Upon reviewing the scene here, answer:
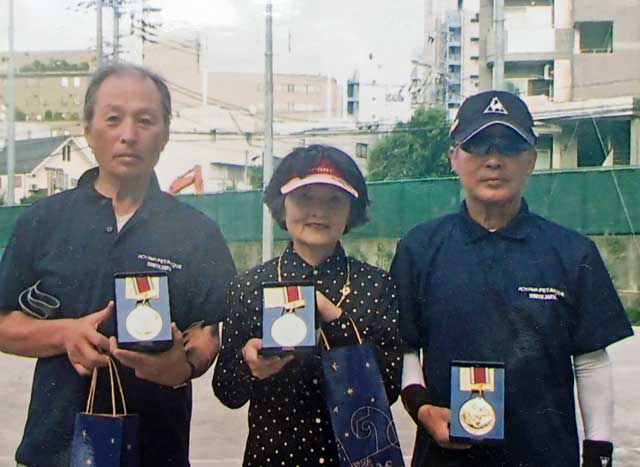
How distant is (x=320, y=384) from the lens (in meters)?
2.09

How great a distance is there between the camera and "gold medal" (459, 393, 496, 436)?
1986mm

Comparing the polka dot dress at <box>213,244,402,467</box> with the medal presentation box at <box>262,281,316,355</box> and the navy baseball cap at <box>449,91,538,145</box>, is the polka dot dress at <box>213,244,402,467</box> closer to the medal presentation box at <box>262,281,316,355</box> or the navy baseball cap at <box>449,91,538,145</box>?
the medal presentation box at <box>262,281,316,355</box>

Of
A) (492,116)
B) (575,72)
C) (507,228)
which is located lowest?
(507,228)

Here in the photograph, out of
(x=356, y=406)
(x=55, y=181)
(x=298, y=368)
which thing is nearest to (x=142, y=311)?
(x=298, y=368)

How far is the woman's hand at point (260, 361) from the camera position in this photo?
2004 millimetres

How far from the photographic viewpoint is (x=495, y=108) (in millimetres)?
2152

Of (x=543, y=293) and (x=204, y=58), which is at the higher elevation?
(x=204, y=58)

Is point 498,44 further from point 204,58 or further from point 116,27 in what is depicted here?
point 116,27

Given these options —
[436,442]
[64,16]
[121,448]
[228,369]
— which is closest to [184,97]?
[64,16]

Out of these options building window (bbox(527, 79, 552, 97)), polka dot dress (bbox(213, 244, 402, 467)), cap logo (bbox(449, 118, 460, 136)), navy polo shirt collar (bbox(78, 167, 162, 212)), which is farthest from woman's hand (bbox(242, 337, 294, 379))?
building window (bbox(527, 79, 552, 97))

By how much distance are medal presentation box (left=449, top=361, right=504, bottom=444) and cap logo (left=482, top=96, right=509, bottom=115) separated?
52 cm

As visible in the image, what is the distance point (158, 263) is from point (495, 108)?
2.47ft

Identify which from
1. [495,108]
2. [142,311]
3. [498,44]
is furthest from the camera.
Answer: [498,44]

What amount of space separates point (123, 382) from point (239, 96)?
2.29 ft
